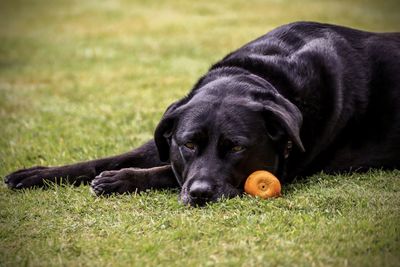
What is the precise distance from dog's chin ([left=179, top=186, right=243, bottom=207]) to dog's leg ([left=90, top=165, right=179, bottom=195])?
0.46 metres

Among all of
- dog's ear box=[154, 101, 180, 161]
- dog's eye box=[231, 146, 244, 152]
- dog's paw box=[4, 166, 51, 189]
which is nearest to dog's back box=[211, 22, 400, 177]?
dog's eye box=[231, 146, 244, 152]

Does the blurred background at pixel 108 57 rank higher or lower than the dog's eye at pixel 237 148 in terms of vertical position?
lower

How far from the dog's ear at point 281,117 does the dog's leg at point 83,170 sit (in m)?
0.96

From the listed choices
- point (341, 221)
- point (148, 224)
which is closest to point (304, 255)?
point (341, 221)

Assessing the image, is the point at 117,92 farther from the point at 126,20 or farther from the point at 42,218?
the point at 126,20

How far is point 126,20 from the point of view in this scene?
17172 mm

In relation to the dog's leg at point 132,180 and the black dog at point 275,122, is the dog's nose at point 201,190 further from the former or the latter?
the dog's leg at point 132,180

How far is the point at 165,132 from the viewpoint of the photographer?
13.8 feet

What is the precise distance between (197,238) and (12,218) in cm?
122

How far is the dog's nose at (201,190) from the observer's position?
3602 millimetres

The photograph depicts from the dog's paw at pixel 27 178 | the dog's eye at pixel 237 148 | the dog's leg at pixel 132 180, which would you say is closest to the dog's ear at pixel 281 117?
the dog's eye at pixel 237 148

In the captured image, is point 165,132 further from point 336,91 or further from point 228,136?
point 336,91

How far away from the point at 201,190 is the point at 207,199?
7cm

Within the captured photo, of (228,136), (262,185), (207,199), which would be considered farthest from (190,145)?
(262,185)
